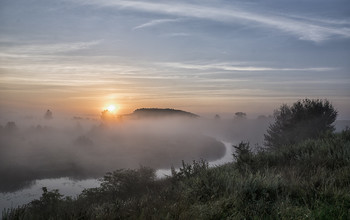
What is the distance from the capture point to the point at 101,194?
16.4 m

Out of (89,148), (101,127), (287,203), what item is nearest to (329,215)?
(287,203)

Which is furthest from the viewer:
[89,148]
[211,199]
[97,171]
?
[89,148]

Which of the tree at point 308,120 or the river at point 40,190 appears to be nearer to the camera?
the tree at point 308,120

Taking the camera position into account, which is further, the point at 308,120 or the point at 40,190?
the point at 40,190

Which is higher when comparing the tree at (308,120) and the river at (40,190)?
the tree at (308,120)

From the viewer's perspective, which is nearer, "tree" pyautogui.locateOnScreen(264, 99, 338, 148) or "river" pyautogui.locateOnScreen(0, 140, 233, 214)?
"tree" pyautogui.locateOnScreen(264, 99, 338, 148)

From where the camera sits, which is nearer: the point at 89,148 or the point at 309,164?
the point at 309,164

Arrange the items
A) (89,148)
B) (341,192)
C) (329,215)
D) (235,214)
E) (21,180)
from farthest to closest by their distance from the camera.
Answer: (89,148), (21,180), (341,192), (235,214), (329,215)

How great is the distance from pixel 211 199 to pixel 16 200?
179 ft

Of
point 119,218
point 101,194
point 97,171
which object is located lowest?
point 97,171

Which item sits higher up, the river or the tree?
the tree

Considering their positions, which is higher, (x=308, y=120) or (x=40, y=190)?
(x=308, y=120)

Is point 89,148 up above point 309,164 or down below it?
below

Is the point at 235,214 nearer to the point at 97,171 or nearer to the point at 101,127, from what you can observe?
the point at 97,171
